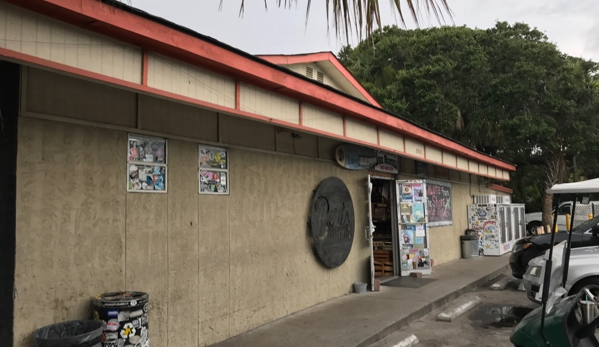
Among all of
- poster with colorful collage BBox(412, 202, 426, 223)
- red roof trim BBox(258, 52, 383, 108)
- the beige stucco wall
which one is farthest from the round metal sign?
poster with colorful collage BBox(412, 202, 426, 223)

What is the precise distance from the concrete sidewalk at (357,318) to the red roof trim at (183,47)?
3.35 m

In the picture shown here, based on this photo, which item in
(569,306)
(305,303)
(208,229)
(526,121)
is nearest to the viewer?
(569,306)

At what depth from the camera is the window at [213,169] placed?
6.17 m

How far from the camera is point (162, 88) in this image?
14.7ft

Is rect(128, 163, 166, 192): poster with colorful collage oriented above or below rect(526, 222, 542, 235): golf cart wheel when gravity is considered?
above

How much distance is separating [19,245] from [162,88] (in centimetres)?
191

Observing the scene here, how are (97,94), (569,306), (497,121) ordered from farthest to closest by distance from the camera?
(497,121) < (97,94) < (569,306)

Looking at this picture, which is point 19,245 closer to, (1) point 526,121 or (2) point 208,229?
(2) point 208,229

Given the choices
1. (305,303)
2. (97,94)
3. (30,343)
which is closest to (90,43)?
(97,94)

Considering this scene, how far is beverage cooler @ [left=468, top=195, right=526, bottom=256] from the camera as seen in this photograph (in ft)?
53.8

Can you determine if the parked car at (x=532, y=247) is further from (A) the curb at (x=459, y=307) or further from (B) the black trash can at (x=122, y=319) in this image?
(B) the black trash can at (x=122, y=319)

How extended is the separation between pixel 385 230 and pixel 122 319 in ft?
30.6

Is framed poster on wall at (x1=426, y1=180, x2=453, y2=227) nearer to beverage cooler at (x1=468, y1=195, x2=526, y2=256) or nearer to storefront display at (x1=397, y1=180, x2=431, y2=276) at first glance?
storefront display at (x1=397, y1=180, x2=431, y2=276)

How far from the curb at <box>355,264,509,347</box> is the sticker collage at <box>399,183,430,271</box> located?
1439 millimetres
